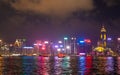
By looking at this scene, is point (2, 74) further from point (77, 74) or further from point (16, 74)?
point (77, 74)

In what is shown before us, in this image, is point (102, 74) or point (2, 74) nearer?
point (2, 74)

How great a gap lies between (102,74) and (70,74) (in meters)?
8.13

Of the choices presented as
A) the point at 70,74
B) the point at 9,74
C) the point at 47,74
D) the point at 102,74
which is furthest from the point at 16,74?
the point at 102,74

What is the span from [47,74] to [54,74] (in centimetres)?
181

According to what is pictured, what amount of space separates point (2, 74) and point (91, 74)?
21.3 m

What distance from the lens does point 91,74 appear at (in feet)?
284

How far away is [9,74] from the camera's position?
83812 mm

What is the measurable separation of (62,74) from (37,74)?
6.00 m

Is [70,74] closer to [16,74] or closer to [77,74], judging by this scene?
[77,74]

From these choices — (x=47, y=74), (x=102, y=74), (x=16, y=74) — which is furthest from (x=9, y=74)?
(x=102, y=74)

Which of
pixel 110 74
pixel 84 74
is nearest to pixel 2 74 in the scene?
pixel 84 74

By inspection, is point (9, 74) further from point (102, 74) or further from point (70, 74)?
point (102, 74)

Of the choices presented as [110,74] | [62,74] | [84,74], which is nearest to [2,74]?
[62,74]

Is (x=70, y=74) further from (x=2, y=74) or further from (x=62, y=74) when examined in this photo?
(x=2, y=74)
